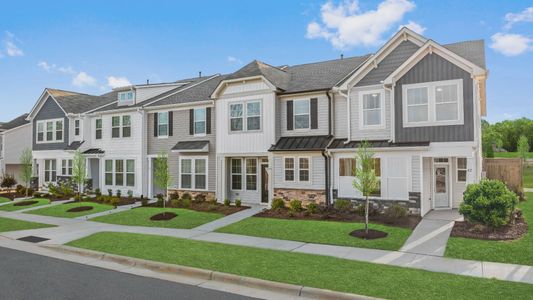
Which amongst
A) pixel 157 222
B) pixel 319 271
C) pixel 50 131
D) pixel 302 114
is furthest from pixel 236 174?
pixel 50 131

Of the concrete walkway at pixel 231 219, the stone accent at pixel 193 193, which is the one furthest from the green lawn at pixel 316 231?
the stone accent at pixel 193 193

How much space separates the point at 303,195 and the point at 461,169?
24.7 ft

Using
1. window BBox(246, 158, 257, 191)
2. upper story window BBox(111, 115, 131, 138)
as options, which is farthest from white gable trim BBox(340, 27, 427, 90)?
upper story window BBox(111, 115, 131, 138)

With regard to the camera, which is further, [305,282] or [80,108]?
[80,108]

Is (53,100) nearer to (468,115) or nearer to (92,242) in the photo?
(92,242)

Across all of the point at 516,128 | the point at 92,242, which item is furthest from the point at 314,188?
the point at 516,128

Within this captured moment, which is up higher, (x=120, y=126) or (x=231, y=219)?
(x=120, y=126)

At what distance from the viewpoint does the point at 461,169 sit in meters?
17.1

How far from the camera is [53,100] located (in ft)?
98.3

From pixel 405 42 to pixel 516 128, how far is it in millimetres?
105802

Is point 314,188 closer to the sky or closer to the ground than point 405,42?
closer to the ground

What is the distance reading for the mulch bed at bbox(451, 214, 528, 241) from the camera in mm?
11421

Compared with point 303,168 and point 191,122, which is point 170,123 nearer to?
point 191,122

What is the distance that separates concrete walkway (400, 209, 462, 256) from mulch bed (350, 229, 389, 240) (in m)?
0.88
